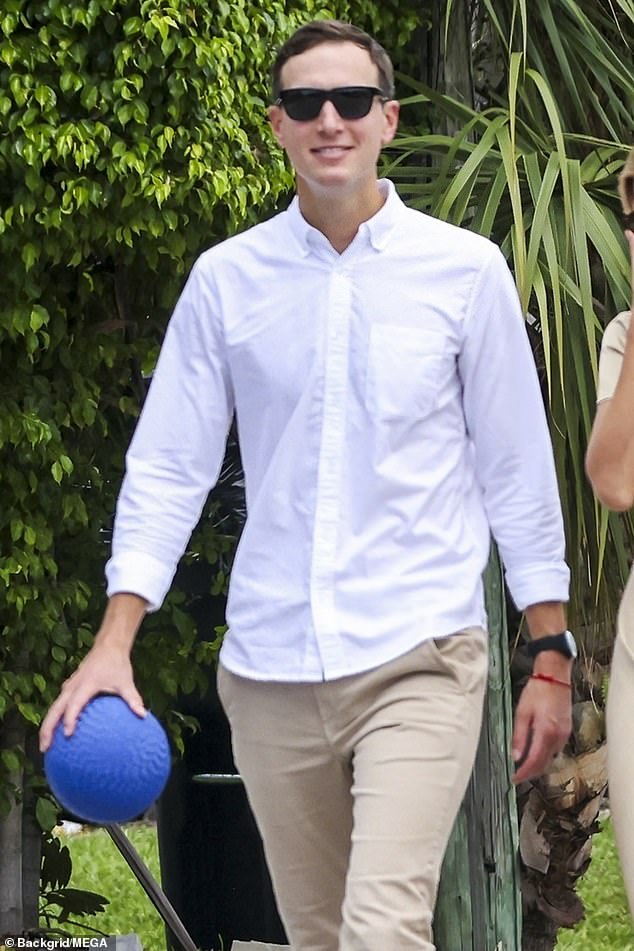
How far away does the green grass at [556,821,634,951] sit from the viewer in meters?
6.48

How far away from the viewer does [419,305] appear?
266 cm

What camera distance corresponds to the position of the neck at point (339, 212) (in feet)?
8.89

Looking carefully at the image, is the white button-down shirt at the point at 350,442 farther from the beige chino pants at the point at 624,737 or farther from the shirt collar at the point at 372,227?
the beige chino pants at the point at 624,737

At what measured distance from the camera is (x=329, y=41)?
2768mm

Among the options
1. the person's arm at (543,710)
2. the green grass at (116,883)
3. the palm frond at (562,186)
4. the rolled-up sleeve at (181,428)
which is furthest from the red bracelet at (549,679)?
the green grass at (116,883)

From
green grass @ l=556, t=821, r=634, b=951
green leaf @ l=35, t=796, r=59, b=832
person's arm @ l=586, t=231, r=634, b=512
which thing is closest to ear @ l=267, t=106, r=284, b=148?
person's arm @ l=586, t=231, r=634, b=512

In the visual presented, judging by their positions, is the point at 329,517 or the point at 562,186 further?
the point at 562,186

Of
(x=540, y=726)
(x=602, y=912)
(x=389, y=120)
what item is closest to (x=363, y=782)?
(x=540, y=726)

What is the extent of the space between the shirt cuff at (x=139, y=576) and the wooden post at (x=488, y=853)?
6.54 feet

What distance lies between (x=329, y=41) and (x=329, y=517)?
776mm

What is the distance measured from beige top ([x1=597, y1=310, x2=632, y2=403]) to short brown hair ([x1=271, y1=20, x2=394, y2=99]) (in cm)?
53

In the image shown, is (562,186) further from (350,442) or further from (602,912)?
(602,912)

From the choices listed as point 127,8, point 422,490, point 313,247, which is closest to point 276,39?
point 127,8

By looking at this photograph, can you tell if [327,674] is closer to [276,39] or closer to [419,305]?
[419,305]
